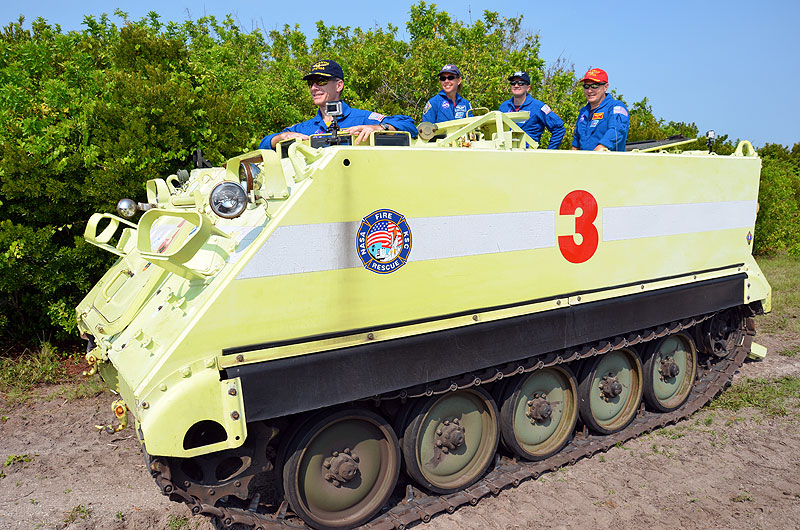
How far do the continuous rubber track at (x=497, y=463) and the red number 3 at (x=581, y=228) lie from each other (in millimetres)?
716

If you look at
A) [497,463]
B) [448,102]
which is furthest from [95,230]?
[448,102]

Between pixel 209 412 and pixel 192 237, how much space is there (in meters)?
0.86

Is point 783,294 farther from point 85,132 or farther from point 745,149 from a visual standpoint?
point 85,132

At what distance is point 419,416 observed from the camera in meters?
3.85

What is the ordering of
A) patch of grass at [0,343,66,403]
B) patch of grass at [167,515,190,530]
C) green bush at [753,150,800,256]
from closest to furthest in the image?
patch of grass at [167,515,190,530], patch of grass at [0,343,66,403], green bush at [753,150,800,256]

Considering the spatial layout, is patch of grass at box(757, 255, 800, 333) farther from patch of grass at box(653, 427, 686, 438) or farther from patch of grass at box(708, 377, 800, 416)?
patch of grass at box(653, 427, 686, 438)

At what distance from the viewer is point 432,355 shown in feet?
11.9

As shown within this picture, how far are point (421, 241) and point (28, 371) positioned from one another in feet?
17.5

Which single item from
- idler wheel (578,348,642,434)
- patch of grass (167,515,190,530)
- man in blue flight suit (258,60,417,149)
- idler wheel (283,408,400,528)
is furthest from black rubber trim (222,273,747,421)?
man in blue flight suit (258,60,417,149)

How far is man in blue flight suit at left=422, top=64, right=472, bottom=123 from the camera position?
6.50 meters

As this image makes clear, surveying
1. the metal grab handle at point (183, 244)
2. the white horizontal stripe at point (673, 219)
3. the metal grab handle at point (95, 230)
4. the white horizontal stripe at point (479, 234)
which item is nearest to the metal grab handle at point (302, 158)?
the metal grab handle at point (183, 244)

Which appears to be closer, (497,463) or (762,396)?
(497,463)

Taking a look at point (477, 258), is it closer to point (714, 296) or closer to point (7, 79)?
point (714, 296)

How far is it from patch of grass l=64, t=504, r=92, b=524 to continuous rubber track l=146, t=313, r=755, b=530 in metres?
1.03
